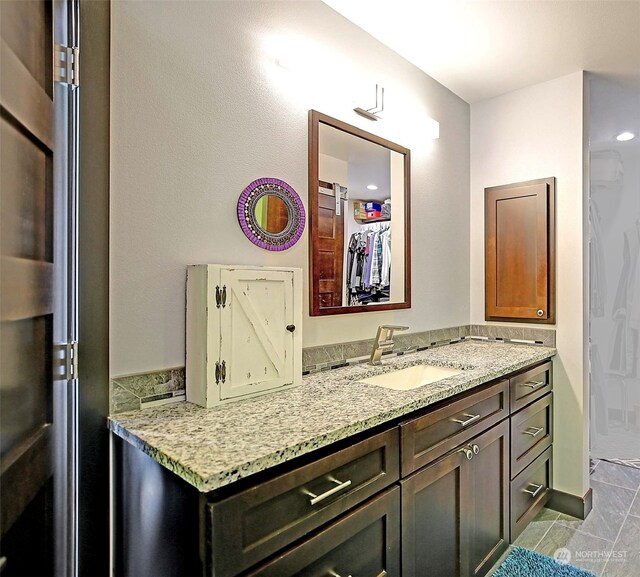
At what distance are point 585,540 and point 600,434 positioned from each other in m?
1.40

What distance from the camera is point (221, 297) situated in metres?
1.34

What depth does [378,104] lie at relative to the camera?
2072 millimetres

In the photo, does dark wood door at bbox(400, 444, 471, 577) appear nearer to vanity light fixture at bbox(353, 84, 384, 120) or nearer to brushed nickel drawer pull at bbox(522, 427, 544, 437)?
brushed nickel drawer pull at bbox(522, 427, 544, 437)

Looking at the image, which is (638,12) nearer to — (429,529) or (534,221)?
(534,221)

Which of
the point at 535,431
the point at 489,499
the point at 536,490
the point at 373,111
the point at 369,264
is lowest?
the point at 536,490

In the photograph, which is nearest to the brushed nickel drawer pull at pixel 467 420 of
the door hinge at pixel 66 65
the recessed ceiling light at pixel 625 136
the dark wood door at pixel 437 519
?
the dark wood door at pixel 437 519

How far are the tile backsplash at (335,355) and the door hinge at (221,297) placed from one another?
0.26 metres

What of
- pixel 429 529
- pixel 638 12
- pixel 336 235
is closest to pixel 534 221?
pixel 638 12

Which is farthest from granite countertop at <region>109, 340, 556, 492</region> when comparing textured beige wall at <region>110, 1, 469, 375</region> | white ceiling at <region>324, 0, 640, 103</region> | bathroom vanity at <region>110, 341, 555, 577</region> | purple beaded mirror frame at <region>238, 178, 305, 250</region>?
white ceiling at <region>324, 0, 640, 103</region>

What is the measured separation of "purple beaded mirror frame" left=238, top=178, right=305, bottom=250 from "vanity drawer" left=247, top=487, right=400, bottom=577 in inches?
38.0

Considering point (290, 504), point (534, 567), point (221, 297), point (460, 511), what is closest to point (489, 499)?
point (460, 511)

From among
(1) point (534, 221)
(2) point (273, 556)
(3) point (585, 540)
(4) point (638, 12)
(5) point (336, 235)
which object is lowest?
(3) point (585, 540)

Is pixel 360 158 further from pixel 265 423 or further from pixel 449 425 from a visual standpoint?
pixel 265 423

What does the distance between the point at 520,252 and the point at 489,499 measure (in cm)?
149
